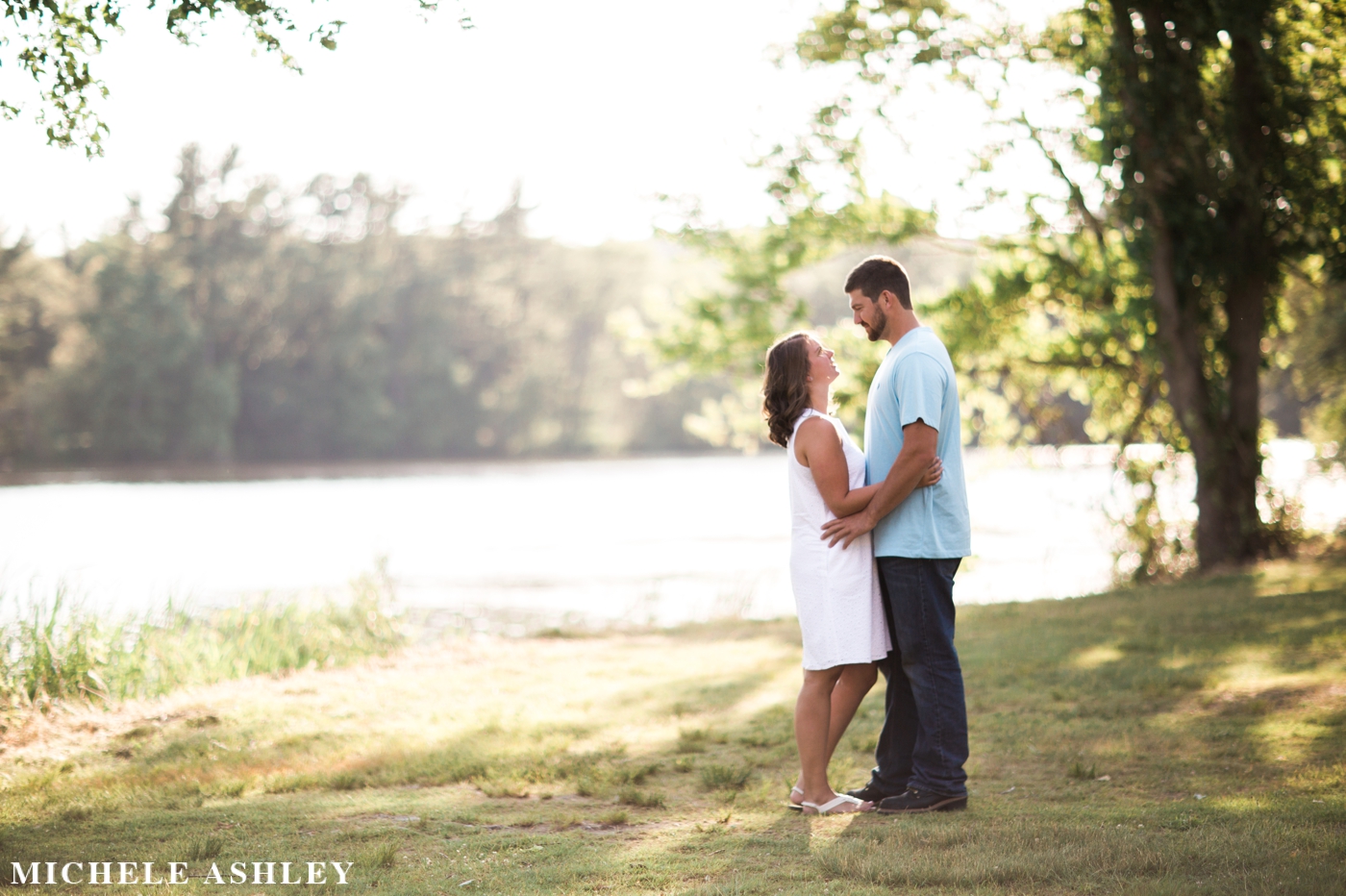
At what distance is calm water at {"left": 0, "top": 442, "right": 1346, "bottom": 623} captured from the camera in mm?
16406

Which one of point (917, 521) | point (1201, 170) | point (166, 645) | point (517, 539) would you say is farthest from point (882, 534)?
point (517, 539)

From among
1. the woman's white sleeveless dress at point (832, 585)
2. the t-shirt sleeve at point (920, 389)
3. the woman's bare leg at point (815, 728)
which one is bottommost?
the woman's bare leg at point (815, 728)

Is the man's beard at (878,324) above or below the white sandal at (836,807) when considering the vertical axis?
above

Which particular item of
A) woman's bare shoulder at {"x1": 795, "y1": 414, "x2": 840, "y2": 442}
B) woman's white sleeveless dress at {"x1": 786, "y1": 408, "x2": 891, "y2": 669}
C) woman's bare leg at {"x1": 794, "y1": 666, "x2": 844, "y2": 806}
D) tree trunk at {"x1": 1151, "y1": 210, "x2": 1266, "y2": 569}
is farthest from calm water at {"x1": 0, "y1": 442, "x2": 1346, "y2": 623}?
woman's bare shoulder at {"x1": 795, "y1": 414, "x2": 840, "y2": 442}

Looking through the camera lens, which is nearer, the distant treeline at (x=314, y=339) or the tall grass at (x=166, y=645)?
the tall grass at (x=166, y=645)

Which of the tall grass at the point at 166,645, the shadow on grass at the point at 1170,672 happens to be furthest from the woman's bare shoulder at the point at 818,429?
the tall grass at the point at 166,645

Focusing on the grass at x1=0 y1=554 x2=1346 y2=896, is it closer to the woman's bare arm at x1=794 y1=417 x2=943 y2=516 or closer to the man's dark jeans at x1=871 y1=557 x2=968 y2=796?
the man's dark jeans at x1=871 y1=557 x2=968 y2=796

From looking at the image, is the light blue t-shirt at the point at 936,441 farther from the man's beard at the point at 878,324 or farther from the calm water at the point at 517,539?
the calm water at the point at 517,539

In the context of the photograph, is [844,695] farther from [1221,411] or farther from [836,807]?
[1221,411]

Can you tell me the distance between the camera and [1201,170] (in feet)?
39.1

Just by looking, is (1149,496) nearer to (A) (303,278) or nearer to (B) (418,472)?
(B) (418,472)

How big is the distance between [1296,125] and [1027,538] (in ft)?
40.6

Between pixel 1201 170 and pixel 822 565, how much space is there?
9.43 m

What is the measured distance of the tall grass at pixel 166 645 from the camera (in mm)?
7750
